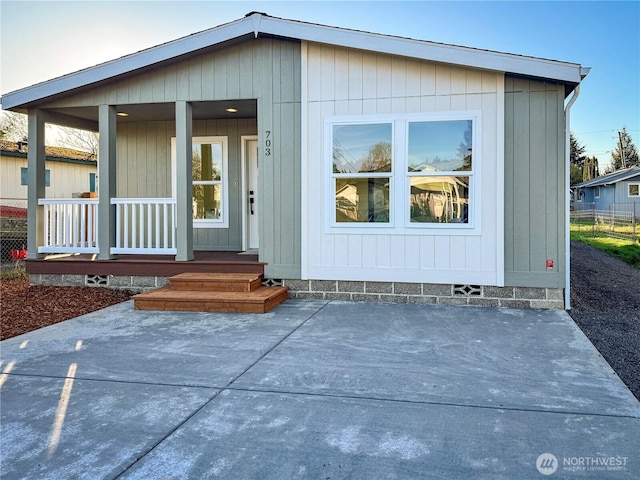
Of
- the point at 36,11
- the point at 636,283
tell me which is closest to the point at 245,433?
the point at 636,283

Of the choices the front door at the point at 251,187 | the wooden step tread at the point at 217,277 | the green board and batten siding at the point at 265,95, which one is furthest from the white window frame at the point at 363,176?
the front door at the point at 251,187

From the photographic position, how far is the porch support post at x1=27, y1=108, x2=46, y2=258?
7.38 metres

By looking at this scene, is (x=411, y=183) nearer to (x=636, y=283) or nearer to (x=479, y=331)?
(x=479, y=331)

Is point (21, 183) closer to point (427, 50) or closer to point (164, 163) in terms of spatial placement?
point (164, 163)

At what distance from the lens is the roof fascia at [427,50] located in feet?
18.2

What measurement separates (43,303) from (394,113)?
209 inches

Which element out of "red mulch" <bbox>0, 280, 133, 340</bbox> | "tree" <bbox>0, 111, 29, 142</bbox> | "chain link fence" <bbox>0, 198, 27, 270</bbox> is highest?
"tree" <bbox>0, 111, 29, 142</bbox>

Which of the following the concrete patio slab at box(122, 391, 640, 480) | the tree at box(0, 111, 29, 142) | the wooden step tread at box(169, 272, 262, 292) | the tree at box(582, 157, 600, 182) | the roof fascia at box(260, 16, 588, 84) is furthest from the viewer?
the tree at box(582, 157, 600, 182)

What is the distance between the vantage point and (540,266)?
5.98m

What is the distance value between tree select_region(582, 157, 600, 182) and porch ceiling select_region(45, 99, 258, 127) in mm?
47402

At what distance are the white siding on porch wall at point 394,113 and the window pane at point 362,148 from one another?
7.2 inches

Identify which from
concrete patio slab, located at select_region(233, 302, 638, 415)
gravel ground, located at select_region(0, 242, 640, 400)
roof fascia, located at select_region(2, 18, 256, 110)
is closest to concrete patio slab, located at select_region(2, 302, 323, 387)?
concrete patio slab, located at select_region(233, 302, 638, 415)

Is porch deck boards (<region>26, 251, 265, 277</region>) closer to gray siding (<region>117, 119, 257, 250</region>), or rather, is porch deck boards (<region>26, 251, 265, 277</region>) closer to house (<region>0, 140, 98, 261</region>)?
gray siding (<region>117, 119, 257, 250</region>)

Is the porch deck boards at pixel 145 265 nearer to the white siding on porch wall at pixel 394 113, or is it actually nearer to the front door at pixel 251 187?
the front door at pixel 251 187
